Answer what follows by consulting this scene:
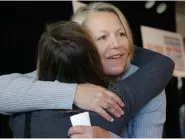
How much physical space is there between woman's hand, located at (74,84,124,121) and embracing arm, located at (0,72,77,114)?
0.02 metres

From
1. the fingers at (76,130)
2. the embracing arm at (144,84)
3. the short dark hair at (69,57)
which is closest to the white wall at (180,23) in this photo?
the embracing arm at (144,84)

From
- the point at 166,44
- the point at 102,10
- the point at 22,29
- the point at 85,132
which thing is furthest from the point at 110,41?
the point at 166,44

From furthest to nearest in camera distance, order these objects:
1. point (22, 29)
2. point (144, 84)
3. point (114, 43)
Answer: point (22, 29) → point (114, 43) → point (144, 84)

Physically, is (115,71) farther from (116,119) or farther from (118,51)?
(116,119)

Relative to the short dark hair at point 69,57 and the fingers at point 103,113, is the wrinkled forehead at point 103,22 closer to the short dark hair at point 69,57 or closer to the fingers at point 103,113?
the short dark hair at point 69,57

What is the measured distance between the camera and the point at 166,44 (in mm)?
3139

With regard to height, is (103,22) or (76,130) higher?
(103,22)

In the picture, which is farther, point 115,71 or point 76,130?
point 115,71

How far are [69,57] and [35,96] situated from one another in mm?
126

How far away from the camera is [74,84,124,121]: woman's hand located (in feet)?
2.37

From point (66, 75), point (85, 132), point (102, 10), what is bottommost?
point (85, 132)

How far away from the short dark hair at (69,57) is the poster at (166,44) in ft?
7.15

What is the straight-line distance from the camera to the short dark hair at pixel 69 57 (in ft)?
2.39

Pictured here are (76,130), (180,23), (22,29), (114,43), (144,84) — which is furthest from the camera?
(180,23)
